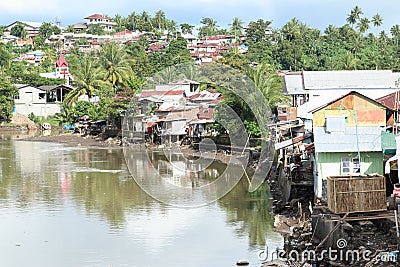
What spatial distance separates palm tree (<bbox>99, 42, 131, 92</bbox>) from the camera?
5200 centimetres

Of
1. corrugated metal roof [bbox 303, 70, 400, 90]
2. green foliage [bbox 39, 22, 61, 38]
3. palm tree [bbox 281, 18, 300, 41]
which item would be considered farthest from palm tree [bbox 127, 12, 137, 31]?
corrugated metal roof [bbox 303, 70, 400, 90]

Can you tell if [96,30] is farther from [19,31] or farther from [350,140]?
[350,140]

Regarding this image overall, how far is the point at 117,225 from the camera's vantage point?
18672mm

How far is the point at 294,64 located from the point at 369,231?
52.3 m

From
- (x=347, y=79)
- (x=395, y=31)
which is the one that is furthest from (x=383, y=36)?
(x=347, y=79)

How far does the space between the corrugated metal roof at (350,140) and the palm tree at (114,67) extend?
122 feet

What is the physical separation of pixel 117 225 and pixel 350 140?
7.24 meters

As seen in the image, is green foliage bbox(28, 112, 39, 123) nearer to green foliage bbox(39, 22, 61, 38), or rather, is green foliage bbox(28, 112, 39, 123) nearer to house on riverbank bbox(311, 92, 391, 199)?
house on riverbank bbox(311, 92, 391, 199)

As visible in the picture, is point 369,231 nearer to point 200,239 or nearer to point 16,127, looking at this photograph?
point 200,239

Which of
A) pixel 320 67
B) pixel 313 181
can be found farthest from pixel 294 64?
pixel 313 181

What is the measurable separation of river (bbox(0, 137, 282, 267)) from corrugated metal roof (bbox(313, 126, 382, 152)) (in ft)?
8.86

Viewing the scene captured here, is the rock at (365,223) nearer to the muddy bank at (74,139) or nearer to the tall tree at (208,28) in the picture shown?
the muddy bank at (74,139)

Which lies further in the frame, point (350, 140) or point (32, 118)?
point (32, 118)

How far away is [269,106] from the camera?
106ft
